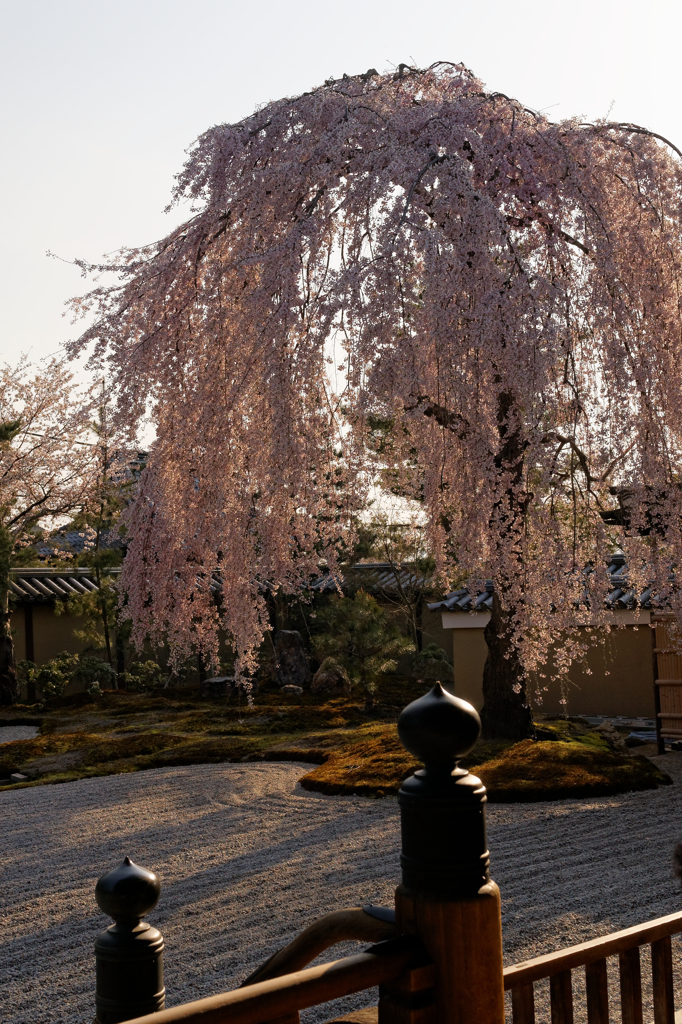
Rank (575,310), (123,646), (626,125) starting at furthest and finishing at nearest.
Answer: (123,646), (626,125), (575,310)

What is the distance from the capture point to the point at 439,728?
3.91ft

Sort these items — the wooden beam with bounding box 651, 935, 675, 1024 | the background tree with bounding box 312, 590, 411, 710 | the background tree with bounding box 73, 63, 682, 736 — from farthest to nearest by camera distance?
the background tree with bounding box 312, 590, 411, 710 < the background tree with bounding box 73, 63, 682, 736 < the wooden beam with bounding box 651, 935, 675, 1024

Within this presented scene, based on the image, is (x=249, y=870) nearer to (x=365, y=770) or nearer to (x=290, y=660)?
(x=365, y=770)

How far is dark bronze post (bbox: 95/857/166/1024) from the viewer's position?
1496 millimetres

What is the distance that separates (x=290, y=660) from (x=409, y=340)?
1174 cm

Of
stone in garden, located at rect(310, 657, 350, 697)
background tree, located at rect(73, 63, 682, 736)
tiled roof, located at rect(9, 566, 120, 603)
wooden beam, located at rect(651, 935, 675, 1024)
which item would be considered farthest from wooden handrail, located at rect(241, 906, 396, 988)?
tiled roof, located at rect(9, 566, 120, 603)

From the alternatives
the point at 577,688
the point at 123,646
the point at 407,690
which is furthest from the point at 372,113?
the point at 123,646

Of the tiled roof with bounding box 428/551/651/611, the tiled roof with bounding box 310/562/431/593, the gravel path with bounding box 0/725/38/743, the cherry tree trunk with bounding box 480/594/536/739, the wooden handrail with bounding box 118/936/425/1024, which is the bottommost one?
the gravel path with bounding box 0/725/38/743

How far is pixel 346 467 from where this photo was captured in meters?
5.42

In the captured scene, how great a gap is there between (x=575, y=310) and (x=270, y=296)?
1914mm

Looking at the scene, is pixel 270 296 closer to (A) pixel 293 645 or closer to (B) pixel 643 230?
(B) pixel 643 230

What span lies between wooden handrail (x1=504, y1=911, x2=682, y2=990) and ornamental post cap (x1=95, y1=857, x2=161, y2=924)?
0.61m

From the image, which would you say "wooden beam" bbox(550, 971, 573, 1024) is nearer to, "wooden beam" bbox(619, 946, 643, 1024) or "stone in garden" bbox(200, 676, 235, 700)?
"wooden beam" bbox(619, 946, 643, 1024)

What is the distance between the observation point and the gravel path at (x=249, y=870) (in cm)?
395
